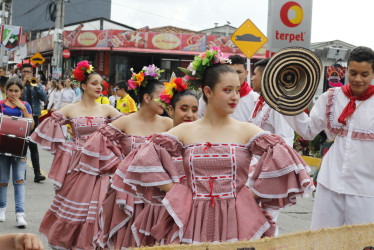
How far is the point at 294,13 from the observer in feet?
29.5

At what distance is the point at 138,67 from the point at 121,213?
28.7m

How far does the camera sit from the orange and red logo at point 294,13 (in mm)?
8930

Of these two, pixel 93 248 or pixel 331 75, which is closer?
pixel 93 248

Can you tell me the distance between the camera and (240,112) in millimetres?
5727

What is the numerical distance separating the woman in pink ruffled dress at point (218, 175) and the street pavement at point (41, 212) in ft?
11.0

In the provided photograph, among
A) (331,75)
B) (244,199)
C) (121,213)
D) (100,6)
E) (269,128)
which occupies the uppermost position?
(100,6)

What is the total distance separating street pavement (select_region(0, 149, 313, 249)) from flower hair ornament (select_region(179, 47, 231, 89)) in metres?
3.51

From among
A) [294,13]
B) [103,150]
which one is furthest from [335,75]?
[103,150]

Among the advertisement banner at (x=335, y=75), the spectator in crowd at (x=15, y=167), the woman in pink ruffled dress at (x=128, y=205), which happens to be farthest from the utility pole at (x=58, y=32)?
the woman in pink ruffled dress at (x=128, y=205)

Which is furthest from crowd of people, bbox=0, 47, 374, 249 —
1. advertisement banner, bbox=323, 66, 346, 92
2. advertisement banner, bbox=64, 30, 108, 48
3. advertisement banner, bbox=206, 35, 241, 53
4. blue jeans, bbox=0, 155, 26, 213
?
advertisement banner, bbox=206, 35, 241, 53

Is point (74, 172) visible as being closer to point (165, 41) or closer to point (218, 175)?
point (218, 175)

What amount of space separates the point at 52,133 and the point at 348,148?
13.3 ft

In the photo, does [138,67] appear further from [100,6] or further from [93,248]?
[100,6]

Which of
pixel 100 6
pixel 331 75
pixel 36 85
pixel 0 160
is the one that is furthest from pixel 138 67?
pixel 100 6
